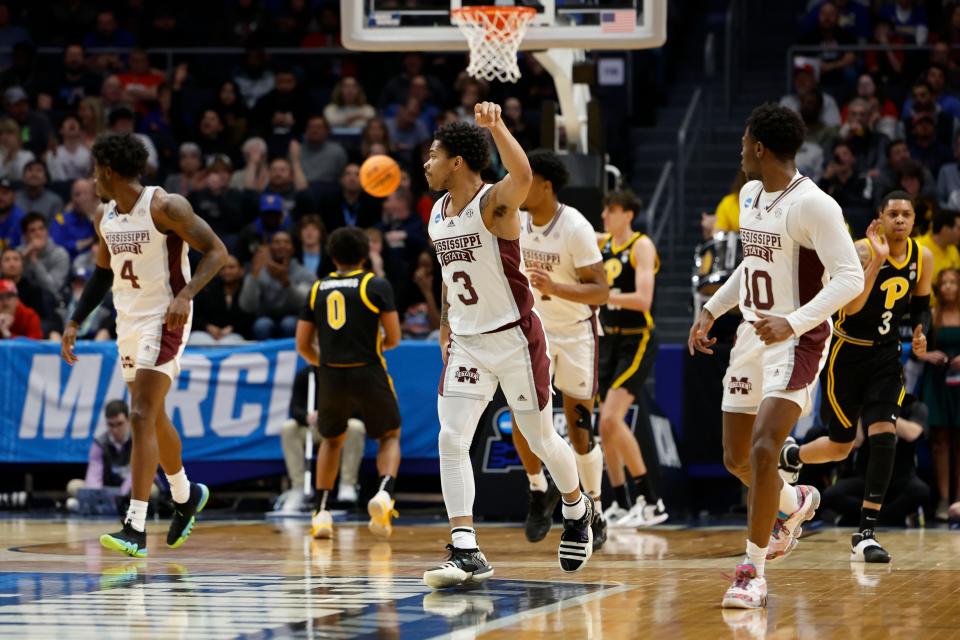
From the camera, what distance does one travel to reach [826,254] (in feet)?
22.9

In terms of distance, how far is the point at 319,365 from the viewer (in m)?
11.7

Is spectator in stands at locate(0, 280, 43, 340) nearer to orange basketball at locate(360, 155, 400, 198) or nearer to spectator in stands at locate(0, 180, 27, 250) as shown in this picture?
spectator in stands at locate(0, 180, 27, 250)

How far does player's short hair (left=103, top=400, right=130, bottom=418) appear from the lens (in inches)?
532

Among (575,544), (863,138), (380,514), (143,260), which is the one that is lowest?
(380,514)

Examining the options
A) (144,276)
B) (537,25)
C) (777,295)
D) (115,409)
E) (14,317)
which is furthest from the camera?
(14,317)

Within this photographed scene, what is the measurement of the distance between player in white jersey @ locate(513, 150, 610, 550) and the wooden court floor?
0.43 m

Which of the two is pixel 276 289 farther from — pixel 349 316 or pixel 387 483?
pixel 387 483

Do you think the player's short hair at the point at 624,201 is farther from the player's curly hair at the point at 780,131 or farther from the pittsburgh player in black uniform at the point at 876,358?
the player's curly hair at the point at 780,131

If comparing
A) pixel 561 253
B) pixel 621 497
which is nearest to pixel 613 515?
pixel 621 497

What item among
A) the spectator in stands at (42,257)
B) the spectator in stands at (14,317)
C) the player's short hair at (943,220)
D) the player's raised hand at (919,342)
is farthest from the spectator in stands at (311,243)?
the player's raised hand at (919,342)

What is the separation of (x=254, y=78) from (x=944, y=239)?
10067 millimetres

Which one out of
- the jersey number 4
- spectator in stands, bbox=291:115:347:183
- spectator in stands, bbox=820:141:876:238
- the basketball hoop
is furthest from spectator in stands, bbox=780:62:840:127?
the jersey number 4

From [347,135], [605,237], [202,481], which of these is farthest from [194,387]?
[347,135]

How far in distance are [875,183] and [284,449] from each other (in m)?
6.94
